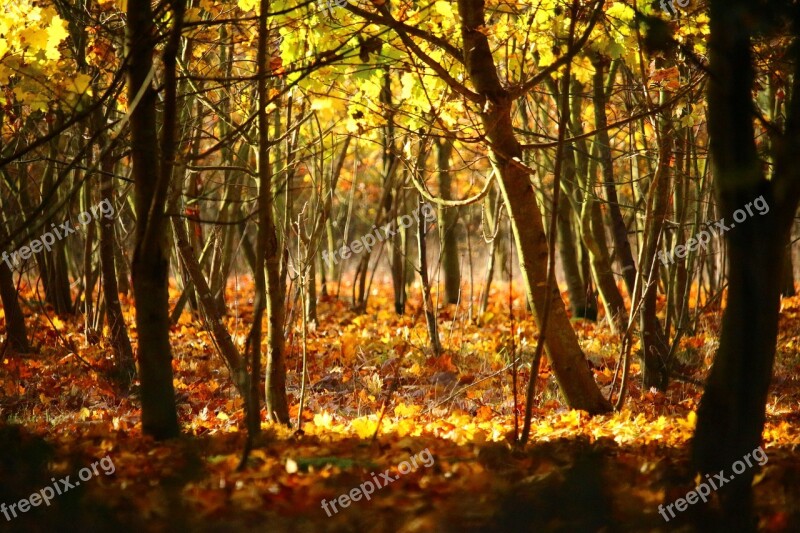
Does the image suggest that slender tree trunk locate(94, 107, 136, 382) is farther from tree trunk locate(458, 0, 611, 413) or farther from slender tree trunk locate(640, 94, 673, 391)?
slender tree trunk locate(640, 94, 673, 391)

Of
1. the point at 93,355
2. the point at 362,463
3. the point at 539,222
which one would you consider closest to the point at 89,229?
the point at 93,355

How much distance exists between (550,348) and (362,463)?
8.07 ft

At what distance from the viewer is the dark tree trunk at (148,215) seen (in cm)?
447

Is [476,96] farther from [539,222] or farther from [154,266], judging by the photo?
[154,266]

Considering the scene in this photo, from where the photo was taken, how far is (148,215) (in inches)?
178

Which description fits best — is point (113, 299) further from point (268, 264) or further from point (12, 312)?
point (268, 264)

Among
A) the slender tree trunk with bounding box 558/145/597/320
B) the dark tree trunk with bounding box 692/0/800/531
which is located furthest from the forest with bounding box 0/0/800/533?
the slender tree trunk with bounding box 558/145/597/320

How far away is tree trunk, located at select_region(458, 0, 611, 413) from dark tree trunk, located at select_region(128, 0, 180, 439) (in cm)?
240

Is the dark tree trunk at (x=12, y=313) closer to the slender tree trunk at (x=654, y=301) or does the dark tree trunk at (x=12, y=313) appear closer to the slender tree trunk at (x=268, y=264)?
the slender tree trunk at (x=268, y=264)

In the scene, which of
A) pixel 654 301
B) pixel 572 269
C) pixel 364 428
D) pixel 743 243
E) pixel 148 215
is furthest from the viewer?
pixel 572 269

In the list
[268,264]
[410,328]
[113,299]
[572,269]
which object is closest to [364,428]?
[268,264]

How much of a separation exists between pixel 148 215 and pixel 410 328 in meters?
7.01

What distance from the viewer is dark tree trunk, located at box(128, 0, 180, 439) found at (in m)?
4.47

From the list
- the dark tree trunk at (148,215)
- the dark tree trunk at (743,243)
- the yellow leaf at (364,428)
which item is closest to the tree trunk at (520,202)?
the yellow leaf at (364,428)
